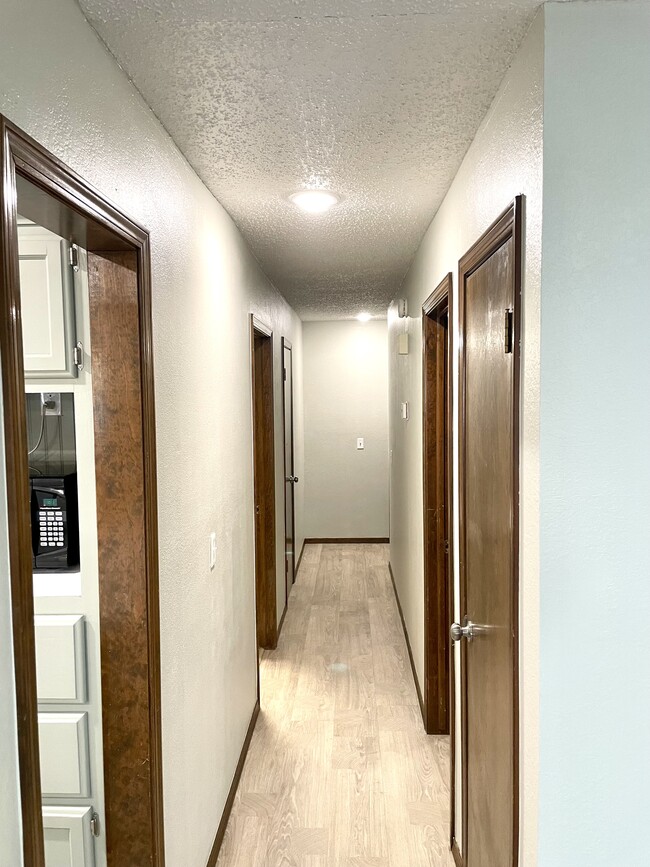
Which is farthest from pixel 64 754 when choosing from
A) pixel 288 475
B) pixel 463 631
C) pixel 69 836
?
pixel 288 475

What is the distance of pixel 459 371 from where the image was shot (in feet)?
7.22

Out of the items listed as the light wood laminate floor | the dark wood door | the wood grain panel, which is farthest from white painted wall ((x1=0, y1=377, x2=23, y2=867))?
the dark wood door

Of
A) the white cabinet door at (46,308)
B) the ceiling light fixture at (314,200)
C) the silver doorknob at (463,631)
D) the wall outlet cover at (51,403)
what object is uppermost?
the ceiling light fixture at (314,200)

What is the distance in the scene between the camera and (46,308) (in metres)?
1.82

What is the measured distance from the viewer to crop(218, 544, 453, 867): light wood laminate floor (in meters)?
2.47

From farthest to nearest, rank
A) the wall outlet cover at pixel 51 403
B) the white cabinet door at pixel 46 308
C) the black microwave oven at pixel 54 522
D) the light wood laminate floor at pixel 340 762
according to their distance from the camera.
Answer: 1. the light wood laminate floor at pixel 340 762
2. the wall outlet cover at pixel 51 403
3. the black microwave oven at pixel 54 522
4. the white cabinet door at pixel 46 308

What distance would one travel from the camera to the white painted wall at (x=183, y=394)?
1135 millimetres

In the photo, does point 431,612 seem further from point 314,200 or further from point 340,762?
point 314,200

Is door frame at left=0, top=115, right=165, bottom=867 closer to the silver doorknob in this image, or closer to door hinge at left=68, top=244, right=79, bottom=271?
door hinge at left=68, top=244, right=79, bottom=271

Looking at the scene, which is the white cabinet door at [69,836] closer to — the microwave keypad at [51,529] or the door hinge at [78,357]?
the microwave keypad at [51,529]

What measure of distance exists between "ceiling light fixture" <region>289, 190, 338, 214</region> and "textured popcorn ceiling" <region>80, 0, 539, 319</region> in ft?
0.15

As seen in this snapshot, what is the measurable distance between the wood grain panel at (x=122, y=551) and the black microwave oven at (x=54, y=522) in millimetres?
356

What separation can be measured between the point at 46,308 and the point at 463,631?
155cm

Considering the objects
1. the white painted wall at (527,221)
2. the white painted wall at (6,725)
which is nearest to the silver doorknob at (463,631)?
the white painted wall at (527,221)
